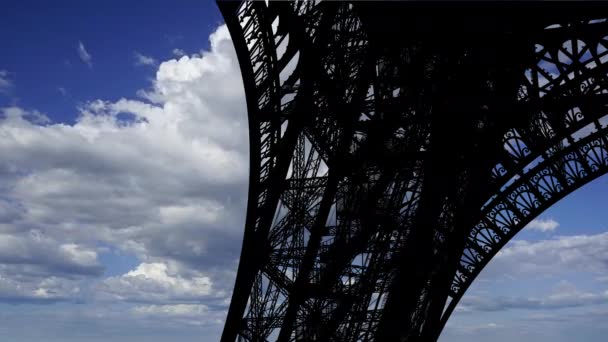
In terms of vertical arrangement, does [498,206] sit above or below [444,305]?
above

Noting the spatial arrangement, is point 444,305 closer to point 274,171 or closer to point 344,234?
point 344,234

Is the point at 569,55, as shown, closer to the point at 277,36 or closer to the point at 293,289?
the point at 277,36

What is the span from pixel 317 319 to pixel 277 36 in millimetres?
7009

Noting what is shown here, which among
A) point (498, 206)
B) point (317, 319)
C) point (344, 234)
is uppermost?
point (498, 206)

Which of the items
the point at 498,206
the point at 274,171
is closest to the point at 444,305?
the point at 498,206

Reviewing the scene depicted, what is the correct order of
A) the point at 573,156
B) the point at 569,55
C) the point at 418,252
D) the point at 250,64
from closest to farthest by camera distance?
1. the point at 418,252
2. the point at 569,55
3. the point at 250,64
4. the point at 573,156

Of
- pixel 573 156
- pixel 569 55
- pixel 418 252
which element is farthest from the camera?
pixel 573 156

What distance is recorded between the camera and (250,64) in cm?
1470

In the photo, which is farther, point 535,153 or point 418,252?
point 535,153

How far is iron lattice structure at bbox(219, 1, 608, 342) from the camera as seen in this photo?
1274 cm

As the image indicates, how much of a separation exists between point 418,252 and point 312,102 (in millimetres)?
4708

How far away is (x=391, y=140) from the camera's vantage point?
16.4 metres

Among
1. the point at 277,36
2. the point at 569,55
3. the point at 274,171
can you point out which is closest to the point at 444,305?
the point at 274,171

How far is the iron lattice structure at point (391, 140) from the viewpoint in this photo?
1274cm
